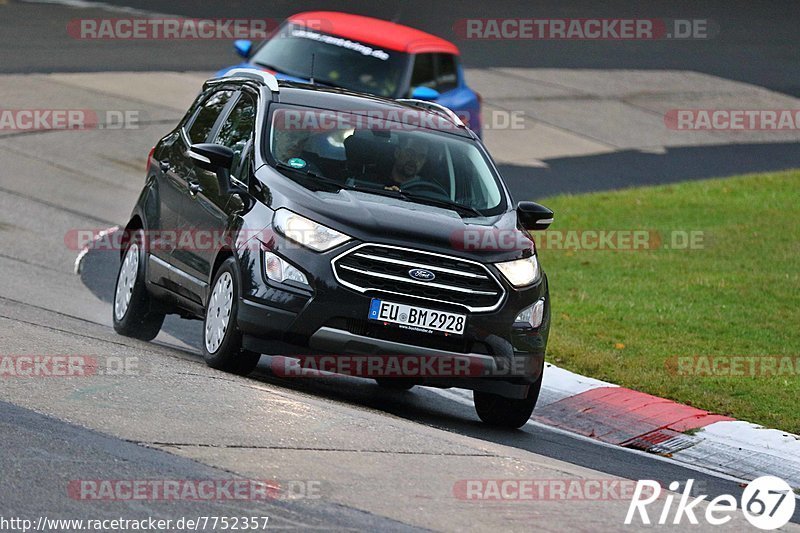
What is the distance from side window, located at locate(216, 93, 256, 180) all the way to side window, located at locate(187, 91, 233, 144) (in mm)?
253

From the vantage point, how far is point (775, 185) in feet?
68.7

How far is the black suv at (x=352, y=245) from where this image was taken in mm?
8516

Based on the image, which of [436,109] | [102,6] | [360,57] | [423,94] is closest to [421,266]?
[436,109]

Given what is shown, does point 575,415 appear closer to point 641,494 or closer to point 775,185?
point 641,494

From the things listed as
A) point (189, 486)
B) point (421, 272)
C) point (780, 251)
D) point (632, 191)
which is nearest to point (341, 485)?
point (189, 486)

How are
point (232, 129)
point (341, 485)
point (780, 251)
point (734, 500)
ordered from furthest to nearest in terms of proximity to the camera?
1. point (780, 251)
2. point (232, 129)
3. point (734, 500)
4. point (341, 485)

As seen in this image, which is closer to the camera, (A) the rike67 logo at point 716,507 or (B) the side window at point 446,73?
(A) the rike67 logo at point 716,507

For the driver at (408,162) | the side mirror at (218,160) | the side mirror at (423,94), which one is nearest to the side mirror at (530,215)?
the driver at (408,162)

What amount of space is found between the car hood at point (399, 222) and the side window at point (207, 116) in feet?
5.01

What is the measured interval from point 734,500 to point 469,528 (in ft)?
7.80

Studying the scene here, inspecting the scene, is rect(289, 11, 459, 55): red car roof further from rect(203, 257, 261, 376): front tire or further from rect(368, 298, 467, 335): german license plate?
rect(368, 298, 467, 335): german license plate

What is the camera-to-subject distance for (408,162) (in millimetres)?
9672

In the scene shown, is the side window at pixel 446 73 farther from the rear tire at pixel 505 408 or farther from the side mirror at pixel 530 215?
the rear tire at pixel 505 408

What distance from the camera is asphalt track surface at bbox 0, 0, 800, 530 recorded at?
6.27 metres
